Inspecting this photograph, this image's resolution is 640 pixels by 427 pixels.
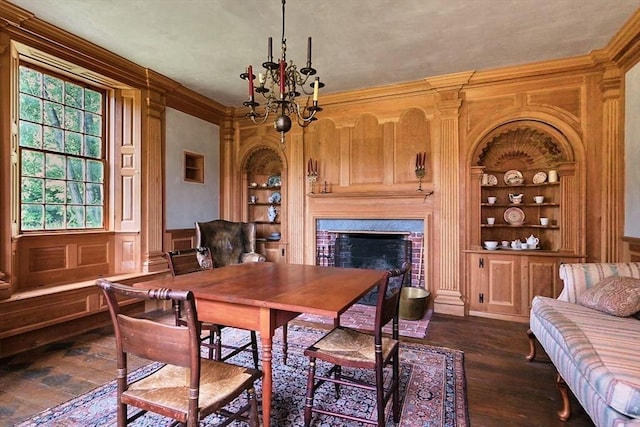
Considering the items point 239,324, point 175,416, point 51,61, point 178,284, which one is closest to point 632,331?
point 239,324

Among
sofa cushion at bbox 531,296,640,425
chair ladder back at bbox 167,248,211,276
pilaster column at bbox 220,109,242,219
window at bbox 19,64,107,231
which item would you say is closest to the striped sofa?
sofa cushion at bbox 531,296,640,425

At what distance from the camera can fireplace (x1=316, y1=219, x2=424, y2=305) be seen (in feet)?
14.4

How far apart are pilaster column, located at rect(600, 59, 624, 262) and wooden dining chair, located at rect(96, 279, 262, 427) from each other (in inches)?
151

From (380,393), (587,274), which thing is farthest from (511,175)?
(380,393)

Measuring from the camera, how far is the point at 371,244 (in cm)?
464

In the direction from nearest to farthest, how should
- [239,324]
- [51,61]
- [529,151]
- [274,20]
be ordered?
[239,324] < [274,20] < [51,61] < [529,151]

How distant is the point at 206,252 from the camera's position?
414 centimetres

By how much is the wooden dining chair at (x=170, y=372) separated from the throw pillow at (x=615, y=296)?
2.47m

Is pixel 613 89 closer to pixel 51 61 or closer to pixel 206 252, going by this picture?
pixel 206 252

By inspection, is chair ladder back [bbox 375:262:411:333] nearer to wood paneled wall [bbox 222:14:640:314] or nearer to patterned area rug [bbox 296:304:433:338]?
patterned area rug [bbox 296:304:433:338]

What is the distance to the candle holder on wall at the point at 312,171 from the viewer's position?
4.87 meters

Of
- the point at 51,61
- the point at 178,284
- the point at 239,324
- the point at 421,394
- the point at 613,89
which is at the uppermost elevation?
the point at 51,61

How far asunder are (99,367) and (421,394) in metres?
2.47

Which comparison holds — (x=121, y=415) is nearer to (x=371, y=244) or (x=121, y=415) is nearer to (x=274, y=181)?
(x=371, y=244)
